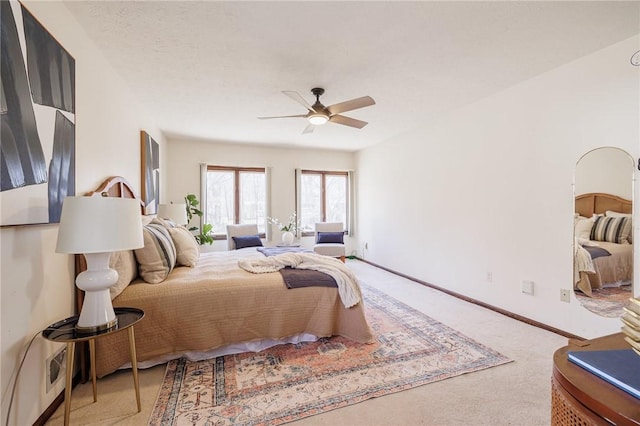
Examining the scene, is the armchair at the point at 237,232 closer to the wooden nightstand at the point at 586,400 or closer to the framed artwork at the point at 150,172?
the framed artwork at the point at 150,172

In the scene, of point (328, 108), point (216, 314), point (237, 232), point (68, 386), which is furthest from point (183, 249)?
point (237, 232)

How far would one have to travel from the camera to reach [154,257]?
7.78ft

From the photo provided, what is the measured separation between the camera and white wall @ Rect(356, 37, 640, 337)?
99.2 inches

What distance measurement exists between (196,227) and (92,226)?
422 centimetres

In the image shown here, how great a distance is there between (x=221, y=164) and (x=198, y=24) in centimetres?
389

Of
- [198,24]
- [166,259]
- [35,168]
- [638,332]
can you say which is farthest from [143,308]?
[638,332]

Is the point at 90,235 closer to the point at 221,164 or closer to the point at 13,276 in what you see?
the point at 13,276

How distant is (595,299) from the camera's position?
8.43 feet

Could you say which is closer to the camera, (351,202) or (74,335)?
(74,335)

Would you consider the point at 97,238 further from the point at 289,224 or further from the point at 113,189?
the point at 289,224

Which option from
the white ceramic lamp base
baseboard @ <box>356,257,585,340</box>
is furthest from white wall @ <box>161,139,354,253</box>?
the white ceramic lamp base

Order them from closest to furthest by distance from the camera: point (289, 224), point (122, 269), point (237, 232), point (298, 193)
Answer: point (122, 269) < point (237, 232) < point (289, 224) < point (298, 193)

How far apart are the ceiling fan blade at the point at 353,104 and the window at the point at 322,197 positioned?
3510 millimetres

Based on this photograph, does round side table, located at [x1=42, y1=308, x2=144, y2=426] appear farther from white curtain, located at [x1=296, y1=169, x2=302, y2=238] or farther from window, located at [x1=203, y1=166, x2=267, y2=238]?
white curtain, located at [x1=296, y1=169, x2=302, y2=238]
